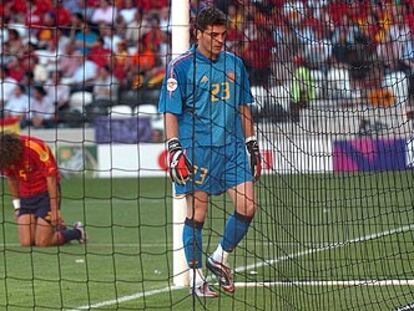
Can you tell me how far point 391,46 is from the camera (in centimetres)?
1180

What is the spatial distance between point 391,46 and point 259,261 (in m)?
2.55

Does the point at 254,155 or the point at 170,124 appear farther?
the point at 254,155

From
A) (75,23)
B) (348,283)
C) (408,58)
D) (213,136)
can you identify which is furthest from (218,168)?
(75,23)

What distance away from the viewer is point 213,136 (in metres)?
9.35

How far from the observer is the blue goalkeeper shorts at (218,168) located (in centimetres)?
937

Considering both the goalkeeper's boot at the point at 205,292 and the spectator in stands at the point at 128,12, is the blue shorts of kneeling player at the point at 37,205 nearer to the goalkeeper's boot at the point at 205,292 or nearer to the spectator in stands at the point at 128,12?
the goalkeeper's boot at the point at 205,292

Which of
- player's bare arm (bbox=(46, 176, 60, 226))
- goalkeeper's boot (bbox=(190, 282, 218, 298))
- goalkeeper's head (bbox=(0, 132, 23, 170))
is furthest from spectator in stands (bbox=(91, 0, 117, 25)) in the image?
goalkeeper's boot (bbox=(190, 282, 218, 298))

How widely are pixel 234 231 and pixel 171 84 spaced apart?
1.29m

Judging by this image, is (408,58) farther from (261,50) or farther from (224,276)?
(224,276)

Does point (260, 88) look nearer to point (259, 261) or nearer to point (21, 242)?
point (259, 261)

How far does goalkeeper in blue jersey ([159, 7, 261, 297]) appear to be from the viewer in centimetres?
915

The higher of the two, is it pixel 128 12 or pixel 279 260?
pixel 128 12

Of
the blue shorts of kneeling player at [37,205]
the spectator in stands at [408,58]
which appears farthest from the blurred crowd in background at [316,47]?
the blue shorts of kneeling player at [37,205]

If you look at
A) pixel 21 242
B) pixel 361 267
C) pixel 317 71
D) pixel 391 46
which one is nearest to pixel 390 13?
pixel 391 46
